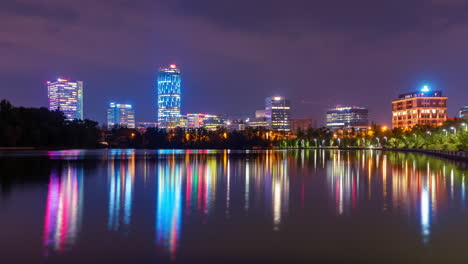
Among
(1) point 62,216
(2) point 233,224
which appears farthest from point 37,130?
(2) point 233,224

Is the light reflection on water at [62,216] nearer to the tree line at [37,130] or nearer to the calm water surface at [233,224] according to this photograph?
the calm water surface at [233,224]

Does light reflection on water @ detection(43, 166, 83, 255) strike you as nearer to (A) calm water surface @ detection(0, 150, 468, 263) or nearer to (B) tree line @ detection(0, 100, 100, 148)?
(A) calm water surface @ detection(0, 150, 468, 263)

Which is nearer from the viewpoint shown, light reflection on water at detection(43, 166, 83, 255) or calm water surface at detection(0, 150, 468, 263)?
calm water surface at detection(0, 150, 468, 263)

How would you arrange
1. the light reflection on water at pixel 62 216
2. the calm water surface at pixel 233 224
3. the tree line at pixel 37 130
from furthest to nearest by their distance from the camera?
the tree line at pixel 37 130 → the light reflection on water at pixel 62 216 → the calm water surface at pixel 233 224

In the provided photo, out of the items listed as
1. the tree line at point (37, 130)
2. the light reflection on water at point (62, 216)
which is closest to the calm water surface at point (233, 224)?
the light reflection on water at point (62, 216)

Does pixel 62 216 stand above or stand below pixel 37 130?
below

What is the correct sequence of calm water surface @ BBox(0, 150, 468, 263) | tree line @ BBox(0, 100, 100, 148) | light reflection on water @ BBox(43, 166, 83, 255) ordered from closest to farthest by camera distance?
calm water surface @ BBox(0, 150, 468, 263)
light reflection on water @ BBox(43, 166, 83, 255)
tree line @ BBox(0, 100, 100, 148)

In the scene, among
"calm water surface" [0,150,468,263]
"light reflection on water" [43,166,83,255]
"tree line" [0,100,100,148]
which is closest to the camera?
"calm water surface" [0,150,468,263]

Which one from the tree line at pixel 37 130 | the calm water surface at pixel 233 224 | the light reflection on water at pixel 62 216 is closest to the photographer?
the calm water surface at pixel 233 224

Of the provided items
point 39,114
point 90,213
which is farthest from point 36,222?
point 39,114

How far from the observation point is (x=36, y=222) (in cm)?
1487

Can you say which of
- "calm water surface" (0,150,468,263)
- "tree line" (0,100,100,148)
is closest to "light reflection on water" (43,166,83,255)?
"calm water surface" (0,150,468,263)

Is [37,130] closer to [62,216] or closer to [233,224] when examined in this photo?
[62,216]

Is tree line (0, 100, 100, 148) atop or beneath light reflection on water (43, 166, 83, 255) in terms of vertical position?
atop
